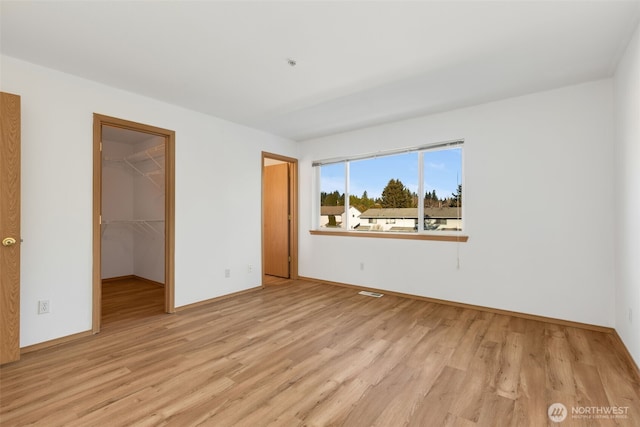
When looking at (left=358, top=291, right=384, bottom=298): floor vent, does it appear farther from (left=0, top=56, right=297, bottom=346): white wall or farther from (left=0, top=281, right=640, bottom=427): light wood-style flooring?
(left=0, top=56, right=297, bottom=346): white wall

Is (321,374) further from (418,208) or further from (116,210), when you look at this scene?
(116,210)

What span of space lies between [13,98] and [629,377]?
5.07 metres

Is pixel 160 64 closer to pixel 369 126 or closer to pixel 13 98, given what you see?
pixel 13 98

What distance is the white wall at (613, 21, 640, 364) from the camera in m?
2.13

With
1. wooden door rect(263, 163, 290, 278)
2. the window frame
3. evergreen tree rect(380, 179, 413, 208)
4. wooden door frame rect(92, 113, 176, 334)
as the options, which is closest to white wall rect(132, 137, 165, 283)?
→ wooden door frame rect(92, 113, 176, 334)

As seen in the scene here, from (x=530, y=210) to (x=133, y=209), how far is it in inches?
245

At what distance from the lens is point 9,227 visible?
7.63 feet

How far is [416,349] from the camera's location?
2.57 meters

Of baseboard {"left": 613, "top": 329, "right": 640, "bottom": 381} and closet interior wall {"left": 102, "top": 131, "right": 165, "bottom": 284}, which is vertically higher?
closet interior wall {"left": 102, "top": 131, "right": 165, "bottom": 284}

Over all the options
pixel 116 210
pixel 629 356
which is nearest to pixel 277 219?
pixel 116 210

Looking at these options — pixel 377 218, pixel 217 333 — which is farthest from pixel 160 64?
pixel 377 218

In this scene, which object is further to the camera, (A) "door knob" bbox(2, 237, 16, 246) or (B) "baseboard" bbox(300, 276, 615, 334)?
(B) "baseboard" bbox(300, 276, 615, 334)

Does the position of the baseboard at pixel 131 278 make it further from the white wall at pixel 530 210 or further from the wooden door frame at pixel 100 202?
the white wall at pixel 530 210

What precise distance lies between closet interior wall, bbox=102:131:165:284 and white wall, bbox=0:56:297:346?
151cm
